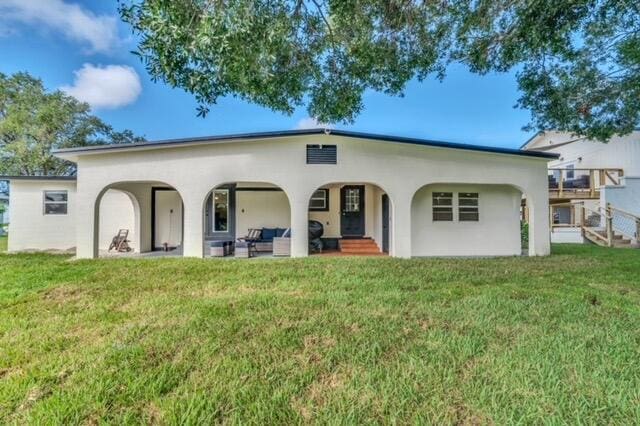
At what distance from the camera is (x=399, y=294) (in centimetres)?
560

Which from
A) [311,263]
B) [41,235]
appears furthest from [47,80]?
[311,263]

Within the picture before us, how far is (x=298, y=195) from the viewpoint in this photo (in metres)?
9.86

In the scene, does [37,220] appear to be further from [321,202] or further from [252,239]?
[321,202]

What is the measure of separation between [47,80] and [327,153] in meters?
22.4

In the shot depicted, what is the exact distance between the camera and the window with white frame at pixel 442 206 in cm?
1106

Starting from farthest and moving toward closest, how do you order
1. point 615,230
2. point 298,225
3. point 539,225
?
point 615,230, point 539,225, point 298,225

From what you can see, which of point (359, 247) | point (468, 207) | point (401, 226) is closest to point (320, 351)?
point (401, 226)

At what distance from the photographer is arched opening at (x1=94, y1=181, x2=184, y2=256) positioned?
1227cm

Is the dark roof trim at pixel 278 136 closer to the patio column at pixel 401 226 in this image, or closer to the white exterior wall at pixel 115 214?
the patio column at pixel 401 226

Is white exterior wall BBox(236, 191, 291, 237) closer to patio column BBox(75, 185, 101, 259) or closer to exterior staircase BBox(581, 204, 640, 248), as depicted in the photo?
patio column BBox(75, 185, 101, 259)

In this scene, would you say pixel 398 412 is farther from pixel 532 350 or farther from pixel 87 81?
pixel 87 81

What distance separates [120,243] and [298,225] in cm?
747

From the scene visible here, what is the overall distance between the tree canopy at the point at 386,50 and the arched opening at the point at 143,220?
8.19 meters

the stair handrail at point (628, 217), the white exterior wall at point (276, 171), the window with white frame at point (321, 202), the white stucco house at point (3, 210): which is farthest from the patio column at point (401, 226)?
the white stucco house at point (3, 210)
